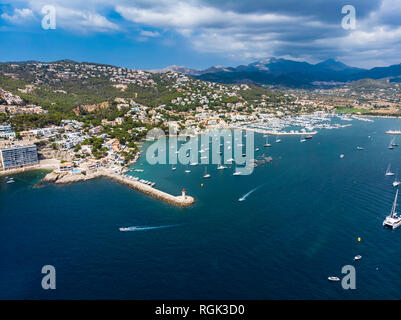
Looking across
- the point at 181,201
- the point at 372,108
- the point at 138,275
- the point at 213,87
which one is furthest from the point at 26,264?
the point at 372,108

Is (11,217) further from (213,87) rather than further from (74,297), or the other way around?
(213,87)

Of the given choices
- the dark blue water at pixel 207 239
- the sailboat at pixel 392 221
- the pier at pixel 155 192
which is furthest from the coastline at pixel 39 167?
the sailboat at pixel 392 221

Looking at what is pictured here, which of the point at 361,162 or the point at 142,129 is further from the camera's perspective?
the point at 142,129

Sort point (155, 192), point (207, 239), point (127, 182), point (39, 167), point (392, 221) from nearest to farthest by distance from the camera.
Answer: point (207, 239) < point (392, 221) < point (155, 192) < point (127, 182) < point (39, 167)

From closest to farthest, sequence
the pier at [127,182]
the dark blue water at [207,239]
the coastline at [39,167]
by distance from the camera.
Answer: the dark blue water at [207,239] → the pier at [127,182] → the coastline at [39,167]

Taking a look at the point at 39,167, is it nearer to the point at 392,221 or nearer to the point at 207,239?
the point at 207,239

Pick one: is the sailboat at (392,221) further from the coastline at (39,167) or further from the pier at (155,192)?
the coastline at (39,167)

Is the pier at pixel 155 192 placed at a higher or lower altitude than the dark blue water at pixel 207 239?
higher

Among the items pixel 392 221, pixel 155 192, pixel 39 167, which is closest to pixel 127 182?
pixel 155 192
